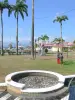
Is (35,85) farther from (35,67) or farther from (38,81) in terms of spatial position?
(35,67)

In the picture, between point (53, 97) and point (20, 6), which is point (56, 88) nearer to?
point (53, 97)

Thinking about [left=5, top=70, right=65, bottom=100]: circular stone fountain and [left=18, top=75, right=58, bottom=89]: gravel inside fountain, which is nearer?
[left=5, top=70, right=65, bottom=100]: circular stone fountain

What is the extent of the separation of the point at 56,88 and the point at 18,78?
8.29 feet

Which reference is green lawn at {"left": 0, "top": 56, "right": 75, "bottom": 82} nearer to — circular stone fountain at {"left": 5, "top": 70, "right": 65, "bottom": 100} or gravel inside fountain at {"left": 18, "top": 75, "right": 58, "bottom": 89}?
circular stone fountain at {"left": 5, "top": 70, "right": 65, "bottom": 100}

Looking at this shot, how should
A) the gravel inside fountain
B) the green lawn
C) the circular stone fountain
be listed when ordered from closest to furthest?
the circular stone fountain < the gravel inside fountain < the green lawn

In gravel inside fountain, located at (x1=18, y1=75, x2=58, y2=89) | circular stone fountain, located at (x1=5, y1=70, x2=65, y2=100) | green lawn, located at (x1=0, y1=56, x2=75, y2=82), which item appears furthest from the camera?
green lawn, located at (x1=0, y1=56, x2=75, y2=82)

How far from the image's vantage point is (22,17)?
54000mm

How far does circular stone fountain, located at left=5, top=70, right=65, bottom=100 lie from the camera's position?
11.0 meters

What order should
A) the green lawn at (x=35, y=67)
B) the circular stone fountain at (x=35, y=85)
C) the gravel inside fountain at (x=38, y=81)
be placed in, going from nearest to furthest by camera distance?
the circular stone fountain at (x=35, y=85) < the gravel inside fountain at (x=38, y=81) < the green lawn at (x=35, y=67)

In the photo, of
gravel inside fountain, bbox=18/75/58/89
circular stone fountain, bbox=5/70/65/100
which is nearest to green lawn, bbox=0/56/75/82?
circular stone fountain, bbox=5/70/65/100

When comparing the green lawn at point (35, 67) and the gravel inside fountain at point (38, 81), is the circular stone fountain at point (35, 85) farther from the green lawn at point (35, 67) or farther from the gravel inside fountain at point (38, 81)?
the green lawn at point (35, 67)

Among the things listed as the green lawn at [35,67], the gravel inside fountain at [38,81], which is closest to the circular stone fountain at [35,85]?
the gravel inside fountain at [38,81]

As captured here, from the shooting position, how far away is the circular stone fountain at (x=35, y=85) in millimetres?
10992

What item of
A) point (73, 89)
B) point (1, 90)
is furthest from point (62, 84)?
point (73, 89)
